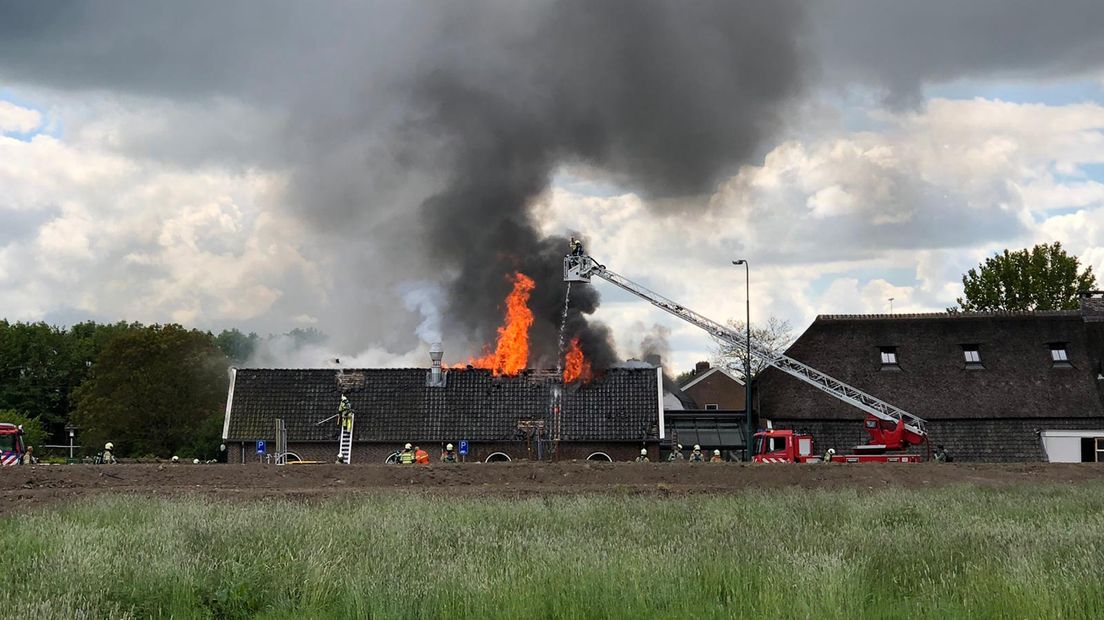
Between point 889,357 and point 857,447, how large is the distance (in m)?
11.9

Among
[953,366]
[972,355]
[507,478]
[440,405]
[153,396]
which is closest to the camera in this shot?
[507,478]

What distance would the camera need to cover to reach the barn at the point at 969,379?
169ft

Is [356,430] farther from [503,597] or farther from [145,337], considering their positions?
[503,597]

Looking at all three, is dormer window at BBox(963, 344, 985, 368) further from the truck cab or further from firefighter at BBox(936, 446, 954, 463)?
the truck cab

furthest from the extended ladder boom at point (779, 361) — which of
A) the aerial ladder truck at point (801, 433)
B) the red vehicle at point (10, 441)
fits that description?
the red vehicle at point (10, 441)

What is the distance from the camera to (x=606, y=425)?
1913 inches

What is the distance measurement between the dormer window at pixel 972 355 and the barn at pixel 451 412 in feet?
54.5

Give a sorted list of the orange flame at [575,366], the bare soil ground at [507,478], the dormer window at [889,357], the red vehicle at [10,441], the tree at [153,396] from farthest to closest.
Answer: the tree at [153,396] → the dormer window at [889,357] → the orange flame at [575,366] → the red vehicle at [10,441] → the bare soil ground at [507,478]

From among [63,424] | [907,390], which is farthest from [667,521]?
[63,424]

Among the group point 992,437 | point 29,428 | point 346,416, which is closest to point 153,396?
point 29,428

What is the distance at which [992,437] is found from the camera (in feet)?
169

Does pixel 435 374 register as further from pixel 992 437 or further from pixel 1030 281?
pixel 1030 281

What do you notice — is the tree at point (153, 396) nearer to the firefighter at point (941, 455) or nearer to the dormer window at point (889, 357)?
the dormer window at point (889, 357)

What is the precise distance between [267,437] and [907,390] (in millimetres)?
29920
